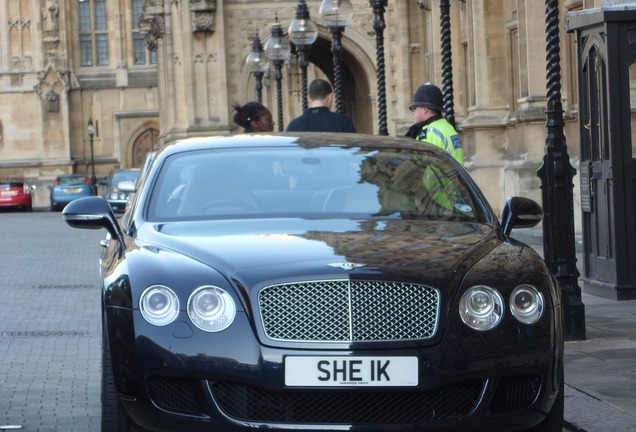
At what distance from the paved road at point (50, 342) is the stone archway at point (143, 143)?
51282 millimetres

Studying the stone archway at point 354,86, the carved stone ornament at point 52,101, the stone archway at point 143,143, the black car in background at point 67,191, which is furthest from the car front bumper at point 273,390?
the stone archway at point 143,143

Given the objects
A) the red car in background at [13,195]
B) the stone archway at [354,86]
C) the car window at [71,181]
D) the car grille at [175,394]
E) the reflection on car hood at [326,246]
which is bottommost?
the car grille at [175,394]

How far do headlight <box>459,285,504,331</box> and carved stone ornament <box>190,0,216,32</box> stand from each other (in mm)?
35999

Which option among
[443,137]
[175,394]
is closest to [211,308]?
[175,394]

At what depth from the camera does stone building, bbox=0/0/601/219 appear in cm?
2462

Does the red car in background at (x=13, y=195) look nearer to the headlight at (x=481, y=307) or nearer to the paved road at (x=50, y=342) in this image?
the paved road at (x=50, y=342)

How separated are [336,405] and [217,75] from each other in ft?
120

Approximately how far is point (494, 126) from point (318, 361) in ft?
71.0

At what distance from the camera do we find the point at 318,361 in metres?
5.45

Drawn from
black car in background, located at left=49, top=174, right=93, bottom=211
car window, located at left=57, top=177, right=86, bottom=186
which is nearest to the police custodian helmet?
black car in background, located at left=49, top=174, right=93, bottom=211

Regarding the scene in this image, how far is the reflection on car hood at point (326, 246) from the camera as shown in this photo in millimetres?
5594

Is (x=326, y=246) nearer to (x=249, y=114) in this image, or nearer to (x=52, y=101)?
(x=249, y=114)

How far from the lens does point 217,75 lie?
41781 mm

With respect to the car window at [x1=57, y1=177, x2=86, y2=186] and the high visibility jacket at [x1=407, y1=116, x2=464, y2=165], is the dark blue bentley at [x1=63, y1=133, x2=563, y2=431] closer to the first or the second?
the high visibility jacket at [x1=407, y1=116, x2=464, y2=165]
